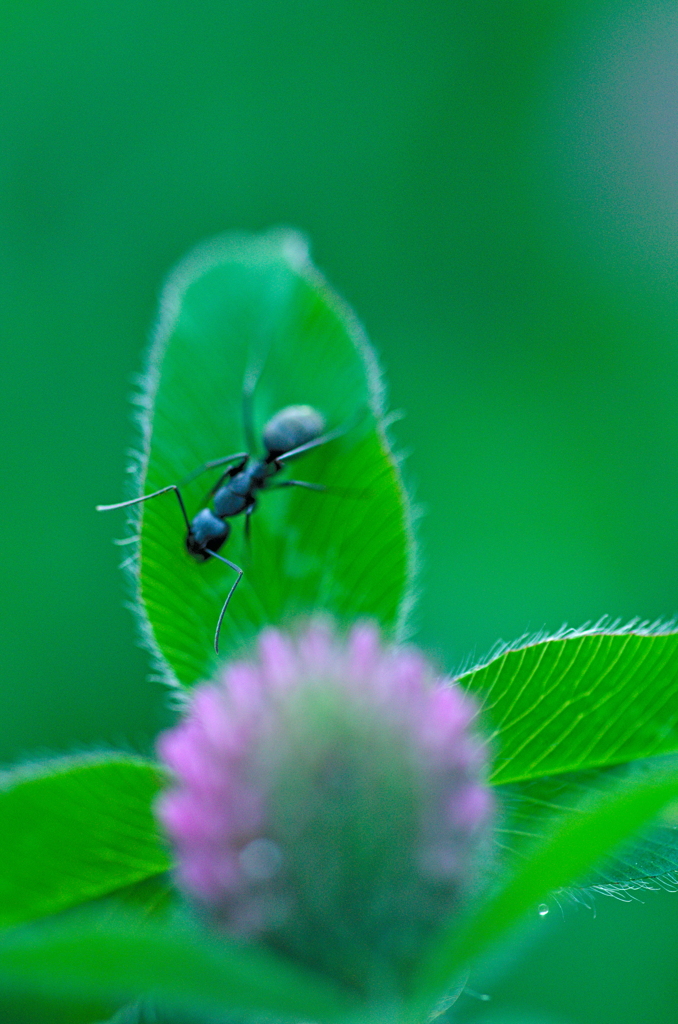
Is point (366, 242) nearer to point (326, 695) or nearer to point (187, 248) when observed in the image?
point (187, 248)

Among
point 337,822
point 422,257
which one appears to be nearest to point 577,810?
point 337,822

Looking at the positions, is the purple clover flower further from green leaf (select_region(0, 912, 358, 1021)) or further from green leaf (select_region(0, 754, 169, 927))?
green leaf (select_region(0, 754, 169, 927))

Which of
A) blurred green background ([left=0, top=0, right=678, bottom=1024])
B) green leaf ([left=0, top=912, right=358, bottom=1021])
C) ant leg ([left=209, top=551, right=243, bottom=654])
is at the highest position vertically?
blurred green background ([left=0, top=0, right=678, bottom=1024])

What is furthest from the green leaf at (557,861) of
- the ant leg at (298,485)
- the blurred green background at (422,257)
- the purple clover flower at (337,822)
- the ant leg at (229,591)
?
the blurred green background at (422,257)

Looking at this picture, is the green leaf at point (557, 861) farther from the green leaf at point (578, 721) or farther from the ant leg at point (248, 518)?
the ant leg at point (248, 518)

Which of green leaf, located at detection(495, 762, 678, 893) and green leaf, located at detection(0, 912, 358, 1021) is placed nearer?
green leaf, located at detection(0, 912, 358, 1021)

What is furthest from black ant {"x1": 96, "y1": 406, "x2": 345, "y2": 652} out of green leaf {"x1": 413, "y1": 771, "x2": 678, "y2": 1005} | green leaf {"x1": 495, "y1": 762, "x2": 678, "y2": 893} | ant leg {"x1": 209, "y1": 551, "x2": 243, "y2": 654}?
green leaf {"x1": 413, "y1": 771, "x2": 678, "y2": 1005}
